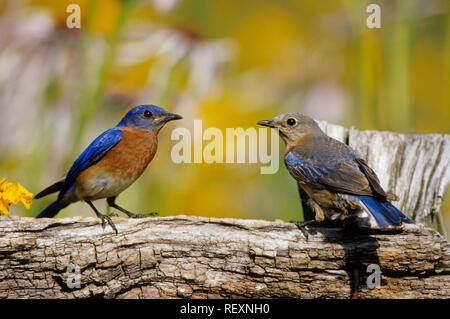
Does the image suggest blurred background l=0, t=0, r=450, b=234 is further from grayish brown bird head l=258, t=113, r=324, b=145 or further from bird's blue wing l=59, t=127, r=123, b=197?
grayish brown bird head l=258, t=113, r=324, b=145

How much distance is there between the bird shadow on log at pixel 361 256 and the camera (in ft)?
14.2

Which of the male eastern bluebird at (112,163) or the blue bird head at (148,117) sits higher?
the blue bird head at (148,117)

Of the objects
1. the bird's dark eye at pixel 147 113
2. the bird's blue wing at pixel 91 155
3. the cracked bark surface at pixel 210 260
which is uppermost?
the bird's dark eye at pixel 147 113

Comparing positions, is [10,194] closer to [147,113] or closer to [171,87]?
[147,113]

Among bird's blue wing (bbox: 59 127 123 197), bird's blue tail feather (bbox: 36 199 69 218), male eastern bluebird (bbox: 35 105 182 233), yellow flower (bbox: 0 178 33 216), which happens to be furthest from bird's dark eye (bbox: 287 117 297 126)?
yellow flower (bbox: 0 178 33 216)

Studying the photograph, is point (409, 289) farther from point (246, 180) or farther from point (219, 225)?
point (246, 180)

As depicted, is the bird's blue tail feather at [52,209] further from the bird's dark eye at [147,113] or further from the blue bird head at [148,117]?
the bird's dark eye at [147,113]

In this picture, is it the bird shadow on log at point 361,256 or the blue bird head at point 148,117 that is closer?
the bird shadow on log at point 361,256

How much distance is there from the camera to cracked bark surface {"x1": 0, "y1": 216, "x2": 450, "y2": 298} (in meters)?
4.15

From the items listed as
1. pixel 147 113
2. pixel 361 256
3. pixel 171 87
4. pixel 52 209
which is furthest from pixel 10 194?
pixel 361 256

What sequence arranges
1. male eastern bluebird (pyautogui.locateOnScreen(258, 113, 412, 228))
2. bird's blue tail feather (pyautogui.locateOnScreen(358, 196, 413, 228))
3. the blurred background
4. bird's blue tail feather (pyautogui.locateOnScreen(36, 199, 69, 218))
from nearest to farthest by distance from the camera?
bird's blue tail feather (pyautogui.locateOnScreen(358, 196, 413, 228)), male eastern bluebird (pyautogui.locateOnScreen(258, 113, 412, 228)), bird's blue tail feather (pyautogui.locateOnScreen(36, 199, 69, 218)), the blurred background

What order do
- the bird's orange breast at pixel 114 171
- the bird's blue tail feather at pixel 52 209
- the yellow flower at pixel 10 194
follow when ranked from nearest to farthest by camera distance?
the yellow flower at pixel 10 194 < the bird's orange breast at pixel 114 171 < the bird's blue tail feather at pixel 52 209

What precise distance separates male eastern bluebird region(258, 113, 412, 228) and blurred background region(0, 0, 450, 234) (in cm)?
88

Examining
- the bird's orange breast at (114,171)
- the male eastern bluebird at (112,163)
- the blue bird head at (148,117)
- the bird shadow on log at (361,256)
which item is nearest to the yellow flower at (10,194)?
the male eastern bluebird at (112,163)
